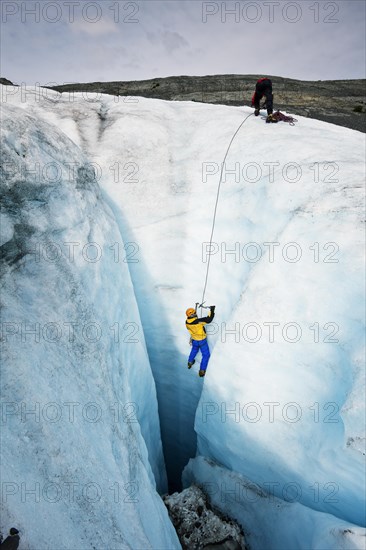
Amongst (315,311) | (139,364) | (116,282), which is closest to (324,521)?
(315,311)

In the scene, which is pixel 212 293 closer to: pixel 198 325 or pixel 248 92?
pixel 198 325

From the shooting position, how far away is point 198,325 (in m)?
6.16

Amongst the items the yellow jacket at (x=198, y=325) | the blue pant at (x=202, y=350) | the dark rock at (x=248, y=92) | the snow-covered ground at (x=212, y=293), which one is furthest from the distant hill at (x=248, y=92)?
the blue pant at (x=202, y=350)

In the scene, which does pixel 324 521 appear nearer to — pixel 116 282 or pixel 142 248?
pixel 116 282

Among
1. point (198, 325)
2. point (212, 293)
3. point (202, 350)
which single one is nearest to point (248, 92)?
point (212, 293)

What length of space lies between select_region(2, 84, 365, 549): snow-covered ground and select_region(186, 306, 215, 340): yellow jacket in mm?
265

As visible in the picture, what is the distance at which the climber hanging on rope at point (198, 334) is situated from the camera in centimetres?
614

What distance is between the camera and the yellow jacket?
6129mm

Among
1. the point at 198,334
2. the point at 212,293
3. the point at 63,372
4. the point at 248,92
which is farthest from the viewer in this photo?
the point at 248,92

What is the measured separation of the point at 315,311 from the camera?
4816mm

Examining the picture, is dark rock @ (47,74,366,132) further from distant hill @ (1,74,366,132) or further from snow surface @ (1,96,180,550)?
snow surface @ (1,96,180,550)

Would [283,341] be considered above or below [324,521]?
above

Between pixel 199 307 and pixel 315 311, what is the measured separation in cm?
243

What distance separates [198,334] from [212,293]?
860 millimetres
